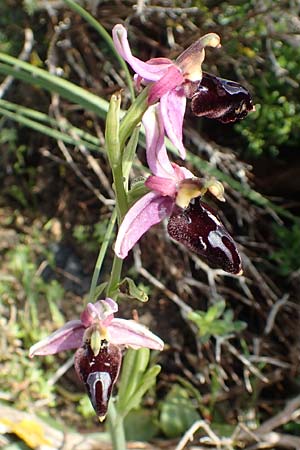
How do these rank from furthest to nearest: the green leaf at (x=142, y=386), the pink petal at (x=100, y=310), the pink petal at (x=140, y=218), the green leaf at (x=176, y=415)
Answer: the green leaf at (x=176, y=415) → the green leaf at (x=142, y=386) → the pink petal at (x=100, y=310) → the pink petal at (x=140, y=218)

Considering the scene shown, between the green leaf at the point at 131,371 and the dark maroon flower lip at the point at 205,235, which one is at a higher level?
the dark maroon flower lip at the point at 205,235

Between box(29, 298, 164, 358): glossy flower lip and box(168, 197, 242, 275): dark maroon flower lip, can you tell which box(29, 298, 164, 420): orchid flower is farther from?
box(168, 197, 242, 275): dark maroon flower lip

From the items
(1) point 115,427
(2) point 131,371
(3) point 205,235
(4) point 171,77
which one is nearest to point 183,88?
(4) point 171,77

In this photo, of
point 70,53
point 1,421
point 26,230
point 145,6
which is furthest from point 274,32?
point 1,421

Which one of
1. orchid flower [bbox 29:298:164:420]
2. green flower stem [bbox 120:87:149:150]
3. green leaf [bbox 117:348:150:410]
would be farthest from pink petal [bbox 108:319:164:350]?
green flower stem [bbox 120:87:149:150]

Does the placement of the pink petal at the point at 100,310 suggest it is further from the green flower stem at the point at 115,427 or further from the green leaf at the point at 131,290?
the green flower stem at the point at 115,427

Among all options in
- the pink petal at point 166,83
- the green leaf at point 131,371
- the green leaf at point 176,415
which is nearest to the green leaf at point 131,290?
the green leaf at point 131,371

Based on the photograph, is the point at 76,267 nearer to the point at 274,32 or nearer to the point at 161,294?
the point at 161,294
